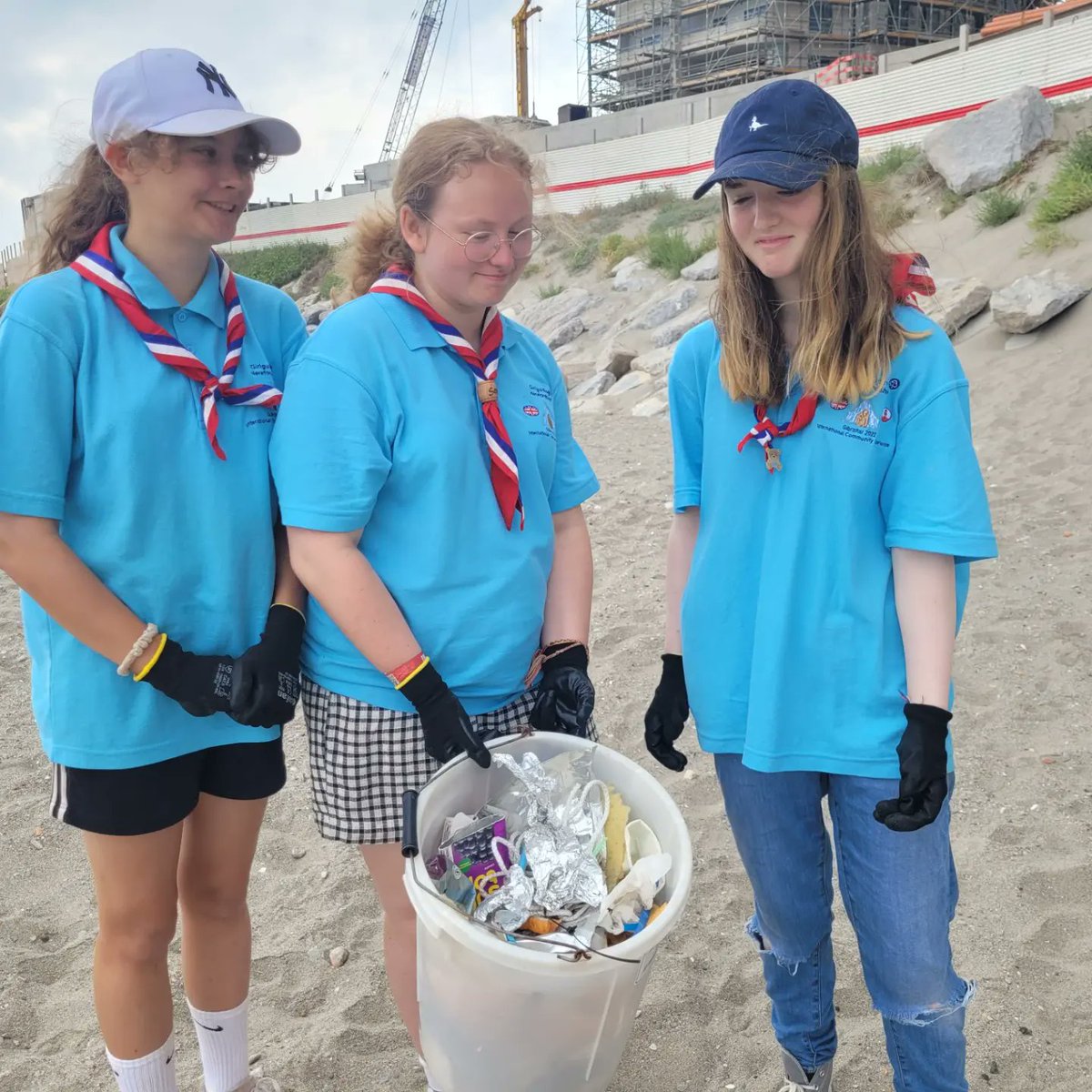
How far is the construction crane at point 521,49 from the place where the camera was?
4000 cm

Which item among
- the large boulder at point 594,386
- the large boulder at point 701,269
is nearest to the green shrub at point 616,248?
the large boulder at point 701,269

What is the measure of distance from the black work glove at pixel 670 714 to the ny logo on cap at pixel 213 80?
51.0 inches

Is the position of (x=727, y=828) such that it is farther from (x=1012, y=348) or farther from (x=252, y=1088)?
(x=1012, y=348)

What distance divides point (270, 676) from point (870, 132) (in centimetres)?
1883

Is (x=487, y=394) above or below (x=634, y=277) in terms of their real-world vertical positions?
above

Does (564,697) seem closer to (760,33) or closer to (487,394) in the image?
(487,394)

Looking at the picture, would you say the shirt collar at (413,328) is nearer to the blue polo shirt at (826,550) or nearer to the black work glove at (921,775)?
the blue polo shirt at (826,550)

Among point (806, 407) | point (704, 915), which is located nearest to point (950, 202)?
point (704, 915)

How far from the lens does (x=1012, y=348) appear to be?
22.9 ft

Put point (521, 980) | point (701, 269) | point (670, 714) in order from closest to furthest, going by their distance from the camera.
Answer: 1. point (521, 980)
2. point (670, 714)
3. point (701, 269)

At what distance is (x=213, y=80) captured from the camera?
5.06ft

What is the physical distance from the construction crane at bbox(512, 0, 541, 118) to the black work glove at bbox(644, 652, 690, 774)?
138ft

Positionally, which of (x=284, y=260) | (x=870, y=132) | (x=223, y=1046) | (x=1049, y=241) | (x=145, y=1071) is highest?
(x=870, y=132)

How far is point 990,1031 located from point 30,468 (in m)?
2.31
